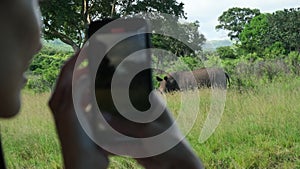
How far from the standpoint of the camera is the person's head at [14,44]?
188 mm

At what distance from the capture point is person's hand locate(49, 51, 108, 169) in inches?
12.2

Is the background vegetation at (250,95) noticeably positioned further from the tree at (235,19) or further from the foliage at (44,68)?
the foliage at (44,68)

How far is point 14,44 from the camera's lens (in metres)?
0.19

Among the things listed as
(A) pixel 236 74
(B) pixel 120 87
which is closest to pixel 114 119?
(B) pixel 120 87

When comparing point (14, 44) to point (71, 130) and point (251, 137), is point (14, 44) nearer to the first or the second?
point (71, 130)

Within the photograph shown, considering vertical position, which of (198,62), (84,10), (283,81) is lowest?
(283,81)

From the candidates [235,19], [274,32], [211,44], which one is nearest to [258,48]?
[274,32]

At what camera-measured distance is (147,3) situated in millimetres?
932

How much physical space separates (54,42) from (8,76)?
56 centimetres

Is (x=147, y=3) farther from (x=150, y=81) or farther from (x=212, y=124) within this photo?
(x=150, y=81)

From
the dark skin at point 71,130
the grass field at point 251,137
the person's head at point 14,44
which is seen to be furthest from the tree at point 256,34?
the person's head at point 14,44

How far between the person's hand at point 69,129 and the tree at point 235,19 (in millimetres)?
1022

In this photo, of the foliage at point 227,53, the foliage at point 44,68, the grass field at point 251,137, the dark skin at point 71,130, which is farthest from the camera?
the foliage at point 227,53

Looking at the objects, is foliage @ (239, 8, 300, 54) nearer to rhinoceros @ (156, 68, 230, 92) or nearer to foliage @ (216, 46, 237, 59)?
foliage @ (216, 46, 237, 59)
